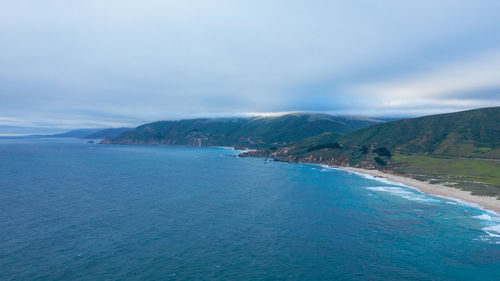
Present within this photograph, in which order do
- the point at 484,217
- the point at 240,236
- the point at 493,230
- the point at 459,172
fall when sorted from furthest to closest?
the point at 459,172 → the point at 484,217 → the point at 493,230 → the point at 240,236

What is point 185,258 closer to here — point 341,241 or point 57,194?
point 341,241

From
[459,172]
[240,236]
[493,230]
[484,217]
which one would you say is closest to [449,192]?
[484,217]

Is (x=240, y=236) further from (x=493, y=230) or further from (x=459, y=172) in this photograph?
(x=459, y=172)

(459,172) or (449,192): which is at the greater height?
(459,172)

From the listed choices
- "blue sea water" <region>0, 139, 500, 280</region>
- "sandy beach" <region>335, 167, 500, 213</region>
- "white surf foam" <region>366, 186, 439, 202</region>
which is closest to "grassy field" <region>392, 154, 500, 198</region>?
"sandy beach" <region>335, 167, 500, 213</region>

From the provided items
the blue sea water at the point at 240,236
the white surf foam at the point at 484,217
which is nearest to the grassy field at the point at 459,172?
the white surf foam at the point at 484,217

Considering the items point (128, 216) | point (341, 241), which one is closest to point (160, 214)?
point (128, 216)
